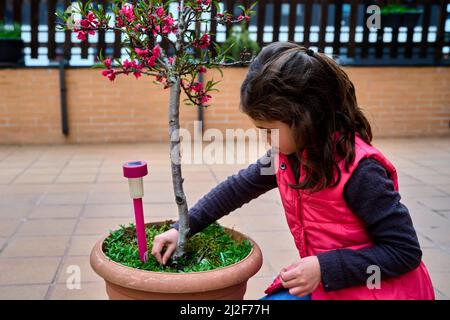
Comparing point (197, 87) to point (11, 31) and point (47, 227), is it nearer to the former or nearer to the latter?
point (47, 227)

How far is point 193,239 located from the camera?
1.78m

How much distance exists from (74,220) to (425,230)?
2180mm

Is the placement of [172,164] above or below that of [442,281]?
above

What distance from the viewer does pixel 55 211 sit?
3.54m

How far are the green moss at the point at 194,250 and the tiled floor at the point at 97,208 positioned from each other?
2.26 feet

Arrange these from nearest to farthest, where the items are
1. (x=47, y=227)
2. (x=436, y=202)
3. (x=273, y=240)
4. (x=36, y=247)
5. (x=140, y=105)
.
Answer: (x=36, y=247)
(x=273, y=240)
(x=47, y=227)
(x=436, y=202)
(x=140, y=105)

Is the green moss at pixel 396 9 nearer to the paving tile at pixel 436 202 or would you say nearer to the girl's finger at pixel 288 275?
the paving tile at pixel 436 202

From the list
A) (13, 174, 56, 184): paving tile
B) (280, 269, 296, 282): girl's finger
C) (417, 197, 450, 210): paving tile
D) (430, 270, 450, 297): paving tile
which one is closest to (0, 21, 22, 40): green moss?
(13, 174, 56, 184): paving tile

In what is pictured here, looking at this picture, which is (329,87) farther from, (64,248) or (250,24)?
(250,24)

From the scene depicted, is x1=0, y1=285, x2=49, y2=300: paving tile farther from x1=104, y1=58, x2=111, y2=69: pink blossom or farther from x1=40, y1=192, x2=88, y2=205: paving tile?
x1=40, y1=192, x2=88, y2=205: paving tile

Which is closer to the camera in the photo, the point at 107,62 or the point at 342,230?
the point at 342,230

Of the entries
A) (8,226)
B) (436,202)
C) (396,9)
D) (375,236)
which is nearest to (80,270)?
(8,226)

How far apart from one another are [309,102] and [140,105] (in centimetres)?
484

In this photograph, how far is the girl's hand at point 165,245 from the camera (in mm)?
1607
